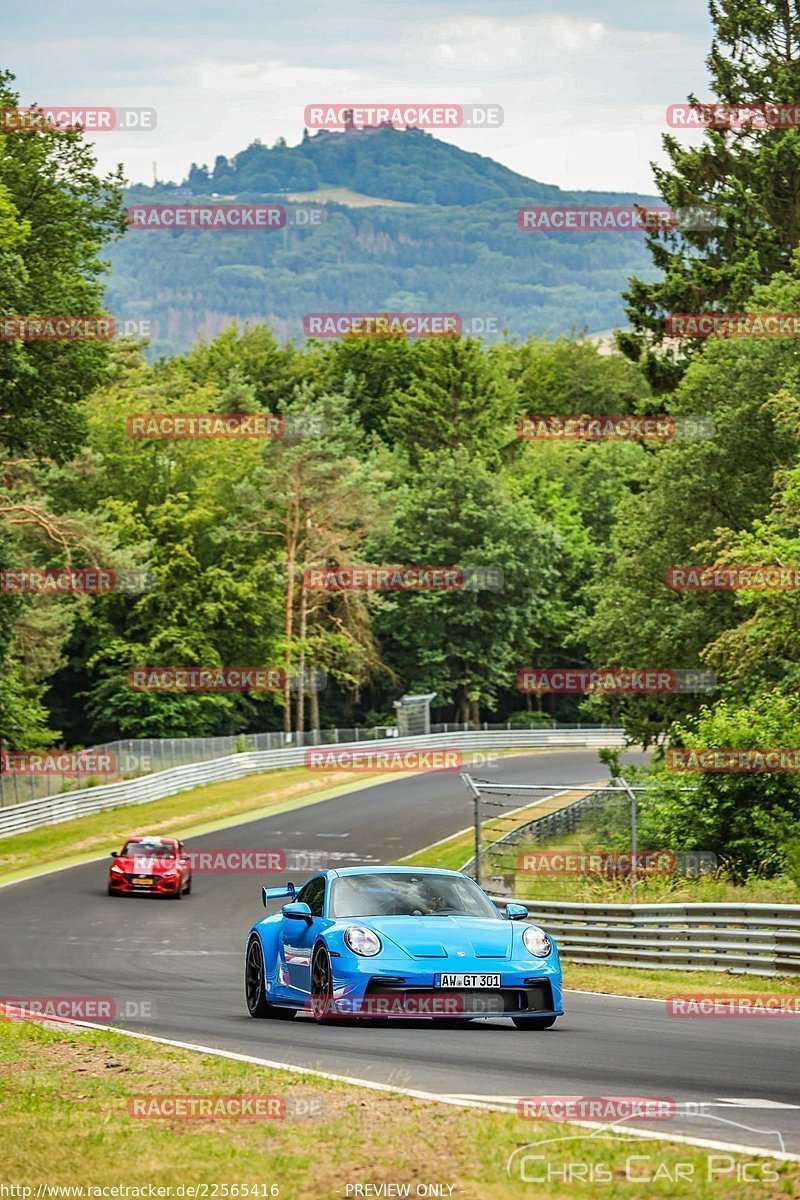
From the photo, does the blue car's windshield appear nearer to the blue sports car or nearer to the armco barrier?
the blue sports car

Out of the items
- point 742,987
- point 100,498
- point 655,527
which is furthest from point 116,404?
point 742,987

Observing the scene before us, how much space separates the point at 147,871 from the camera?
38.5m

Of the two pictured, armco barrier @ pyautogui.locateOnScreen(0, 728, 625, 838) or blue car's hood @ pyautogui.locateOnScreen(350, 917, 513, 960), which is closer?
blue car's hood @ pyautogui.locateOnScreen(350, 917, 513, 960)

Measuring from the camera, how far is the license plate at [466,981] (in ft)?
43.2

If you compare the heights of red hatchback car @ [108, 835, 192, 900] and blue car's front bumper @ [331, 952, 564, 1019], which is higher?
blue car's front bumper @ [331, 952, 564, 1019]

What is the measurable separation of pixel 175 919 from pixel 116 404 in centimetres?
5542

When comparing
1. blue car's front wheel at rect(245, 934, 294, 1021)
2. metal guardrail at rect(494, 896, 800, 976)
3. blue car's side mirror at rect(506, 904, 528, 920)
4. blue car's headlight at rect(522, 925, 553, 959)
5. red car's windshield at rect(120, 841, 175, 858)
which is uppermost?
blue car's side mirror at rect(506, 904, 528, 920)

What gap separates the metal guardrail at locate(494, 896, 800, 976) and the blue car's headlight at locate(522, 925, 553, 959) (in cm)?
573

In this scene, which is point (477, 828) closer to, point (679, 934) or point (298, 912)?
point (679, 934)

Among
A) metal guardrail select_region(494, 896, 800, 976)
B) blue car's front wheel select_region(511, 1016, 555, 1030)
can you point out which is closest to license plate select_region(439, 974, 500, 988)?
blue car's front wheel select_region(511, 1016, 555, 1030)

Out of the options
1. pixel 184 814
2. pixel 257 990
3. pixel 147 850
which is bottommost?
pixel 184 814

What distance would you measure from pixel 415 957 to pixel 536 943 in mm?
985

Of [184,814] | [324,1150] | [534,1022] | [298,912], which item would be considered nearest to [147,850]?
[184,814]

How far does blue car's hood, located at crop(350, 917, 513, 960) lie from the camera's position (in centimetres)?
1321
